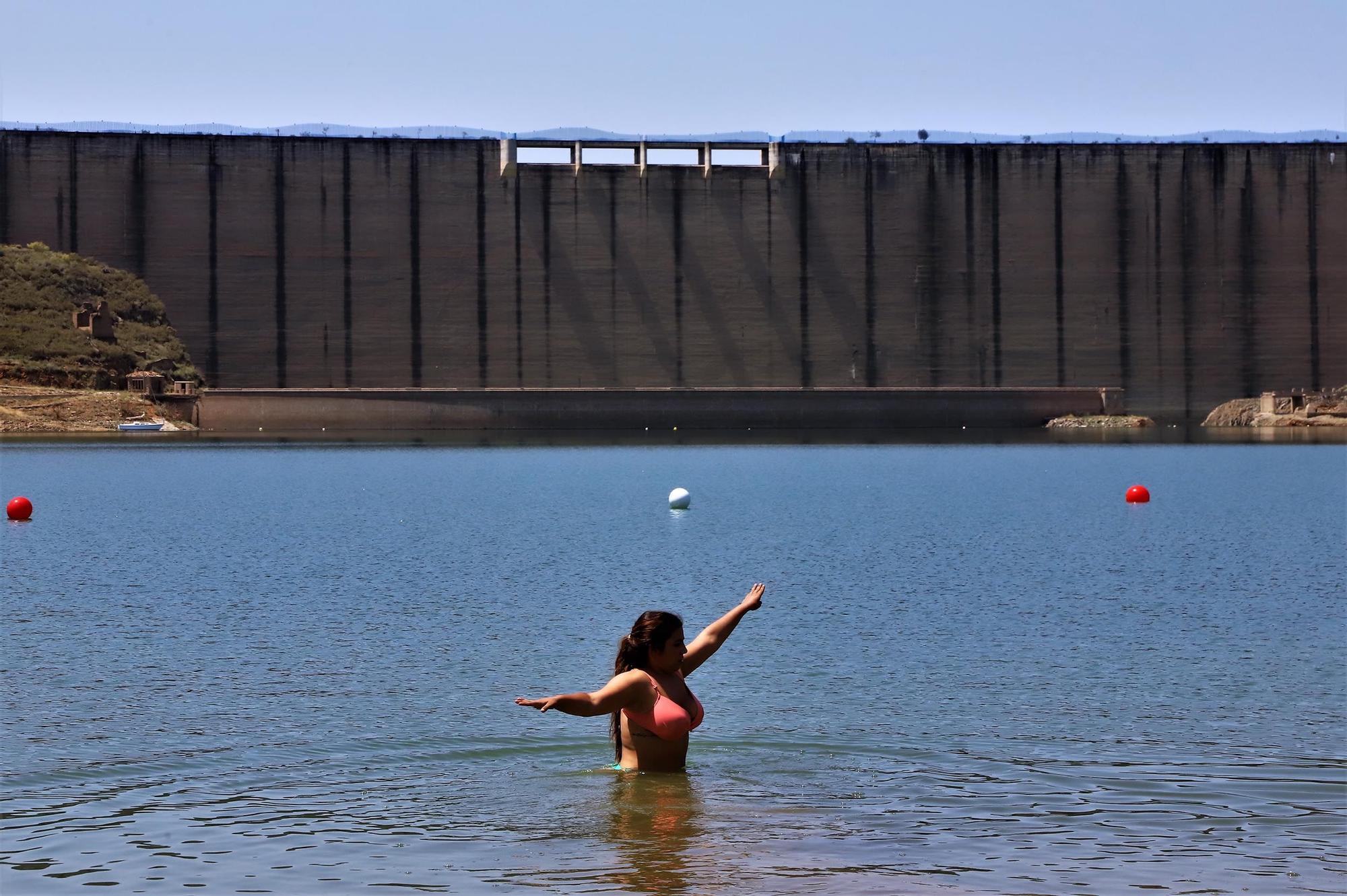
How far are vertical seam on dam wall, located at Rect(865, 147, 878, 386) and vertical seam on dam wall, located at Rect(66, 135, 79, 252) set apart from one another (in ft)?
111

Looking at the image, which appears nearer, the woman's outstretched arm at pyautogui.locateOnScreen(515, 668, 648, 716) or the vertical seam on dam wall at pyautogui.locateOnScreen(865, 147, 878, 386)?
the woman's outstretched arm at pyautogui.locateOnScreen(515, 668, 648, 716)

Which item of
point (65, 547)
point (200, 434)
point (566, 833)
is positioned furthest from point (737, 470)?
point (566, 833)

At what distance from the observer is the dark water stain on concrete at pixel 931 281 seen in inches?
2958

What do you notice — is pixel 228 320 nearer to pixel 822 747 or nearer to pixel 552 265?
pixel 552 265

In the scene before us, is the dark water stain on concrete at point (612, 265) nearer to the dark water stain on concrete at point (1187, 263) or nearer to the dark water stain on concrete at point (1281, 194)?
the dark water stain on concrete at point (1187, 263)

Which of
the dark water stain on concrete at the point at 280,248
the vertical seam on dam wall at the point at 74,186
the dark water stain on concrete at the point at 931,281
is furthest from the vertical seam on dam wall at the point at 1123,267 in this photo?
the vertical seam on dam wall at the point at 74,186

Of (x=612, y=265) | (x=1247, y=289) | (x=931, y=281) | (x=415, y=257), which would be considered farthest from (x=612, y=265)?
(x=1247, y=289)

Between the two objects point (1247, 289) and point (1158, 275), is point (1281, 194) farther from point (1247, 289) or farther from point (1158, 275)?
point (1158, 275)

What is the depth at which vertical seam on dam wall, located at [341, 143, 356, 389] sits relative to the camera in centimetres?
7175

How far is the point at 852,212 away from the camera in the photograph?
247 ft

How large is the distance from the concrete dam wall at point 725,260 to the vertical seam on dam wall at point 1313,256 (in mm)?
128

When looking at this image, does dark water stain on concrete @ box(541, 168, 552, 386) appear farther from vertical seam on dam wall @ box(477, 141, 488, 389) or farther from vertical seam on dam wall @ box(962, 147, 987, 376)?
vertical seam on dam wall @ box(962, 147, 987, 376)

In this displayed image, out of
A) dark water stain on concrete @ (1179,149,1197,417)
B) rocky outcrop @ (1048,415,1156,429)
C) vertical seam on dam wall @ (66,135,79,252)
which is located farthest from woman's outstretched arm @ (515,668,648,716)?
dark water stain on concrete @ (1179,149,1197,417)

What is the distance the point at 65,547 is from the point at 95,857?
50.5 feet
